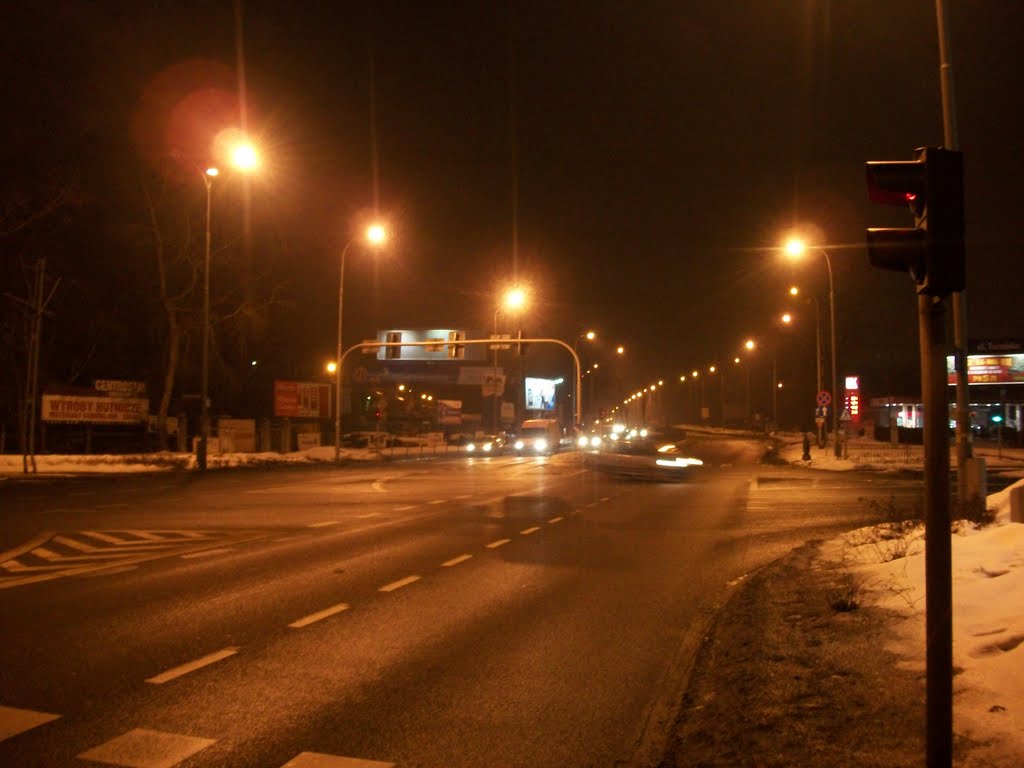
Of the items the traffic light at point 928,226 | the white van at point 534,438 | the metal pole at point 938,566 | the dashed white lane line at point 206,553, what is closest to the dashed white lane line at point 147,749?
the metal pole at point 938,566

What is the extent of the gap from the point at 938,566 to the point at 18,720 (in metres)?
5.49

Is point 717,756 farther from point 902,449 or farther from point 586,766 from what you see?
point 902,449

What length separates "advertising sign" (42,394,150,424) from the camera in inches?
1599

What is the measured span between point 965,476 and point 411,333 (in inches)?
2766

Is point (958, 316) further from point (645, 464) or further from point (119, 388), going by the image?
point (119, 388)

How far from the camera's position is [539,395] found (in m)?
111

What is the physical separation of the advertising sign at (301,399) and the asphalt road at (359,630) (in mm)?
32228

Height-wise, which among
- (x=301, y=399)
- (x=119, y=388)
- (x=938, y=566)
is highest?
(x=119, y=388)

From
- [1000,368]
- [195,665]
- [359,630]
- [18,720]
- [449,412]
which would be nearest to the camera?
[18,720]

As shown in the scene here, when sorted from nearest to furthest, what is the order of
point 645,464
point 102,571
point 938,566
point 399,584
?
1. point 938,566
2. point 399,584
3. point 102,571
4. point 645,464

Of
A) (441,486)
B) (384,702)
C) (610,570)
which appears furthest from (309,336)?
(384,702)

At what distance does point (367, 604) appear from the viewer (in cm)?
986

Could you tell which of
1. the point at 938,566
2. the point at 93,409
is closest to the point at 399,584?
the point at 938,566

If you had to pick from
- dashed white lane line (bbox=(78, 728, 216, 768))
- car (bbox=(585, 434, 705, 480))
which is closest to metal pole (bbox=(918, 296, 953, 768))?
dashed white lane line (bbox=(78, 728, 216, 768))
